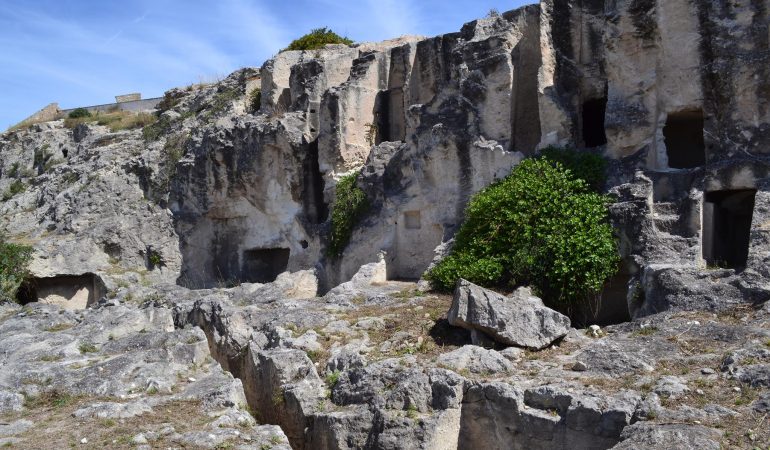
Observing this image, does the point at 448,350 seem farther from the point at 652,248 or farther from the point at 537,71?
the point at 537,71

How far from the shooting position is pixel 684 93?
41.6 ft

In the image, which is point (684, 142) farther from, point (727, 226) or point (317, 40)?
point (317, 40)

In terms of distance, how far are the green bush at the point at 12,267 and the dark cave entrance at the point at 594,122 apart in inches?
490

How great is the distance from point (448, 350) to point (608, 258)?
3206 mm

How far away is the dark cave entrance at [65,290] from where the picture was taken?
19078 millimetres

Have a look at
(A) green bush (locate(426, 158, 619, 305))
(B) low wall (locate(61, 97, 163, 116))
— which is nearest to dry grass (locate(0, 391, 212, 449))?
(A) green bush (locate(426, 158, 619, 305))

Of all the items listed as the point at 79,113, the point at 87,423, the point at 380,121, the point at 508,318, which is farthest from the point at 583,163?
the point at 79,113

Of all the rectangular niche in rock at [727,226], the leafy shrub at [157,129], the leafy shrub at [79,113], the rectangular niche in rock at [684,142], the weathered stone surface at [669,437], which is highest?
the leafy shrub at [79,113]

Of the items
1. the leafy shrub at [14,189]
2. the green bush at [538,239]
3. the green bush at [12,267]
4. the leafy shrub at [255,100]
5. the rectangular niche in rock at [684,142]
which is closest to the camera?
the green bush at [538,239]

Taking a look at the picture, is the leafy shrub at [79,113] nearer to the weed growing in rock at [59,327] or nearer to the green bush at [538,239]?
the weed growing in rock at [59,327]

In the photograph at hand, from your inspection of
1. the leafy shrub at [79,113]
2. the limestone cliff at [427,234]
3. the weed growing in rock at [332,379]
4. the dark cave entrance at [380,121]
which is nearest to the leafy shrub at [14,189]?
the limestone cliff at [427,234]

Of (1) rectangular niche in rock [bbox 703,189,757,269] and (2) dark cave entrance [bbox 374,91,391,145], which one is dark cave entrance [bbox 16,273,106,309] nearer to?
(2) dark cave entrance [bbox 374,91,391,145]

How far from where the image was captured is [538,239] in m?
12.0

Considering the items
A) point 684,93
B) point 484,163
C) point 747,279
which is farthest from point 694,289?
point 484,163
